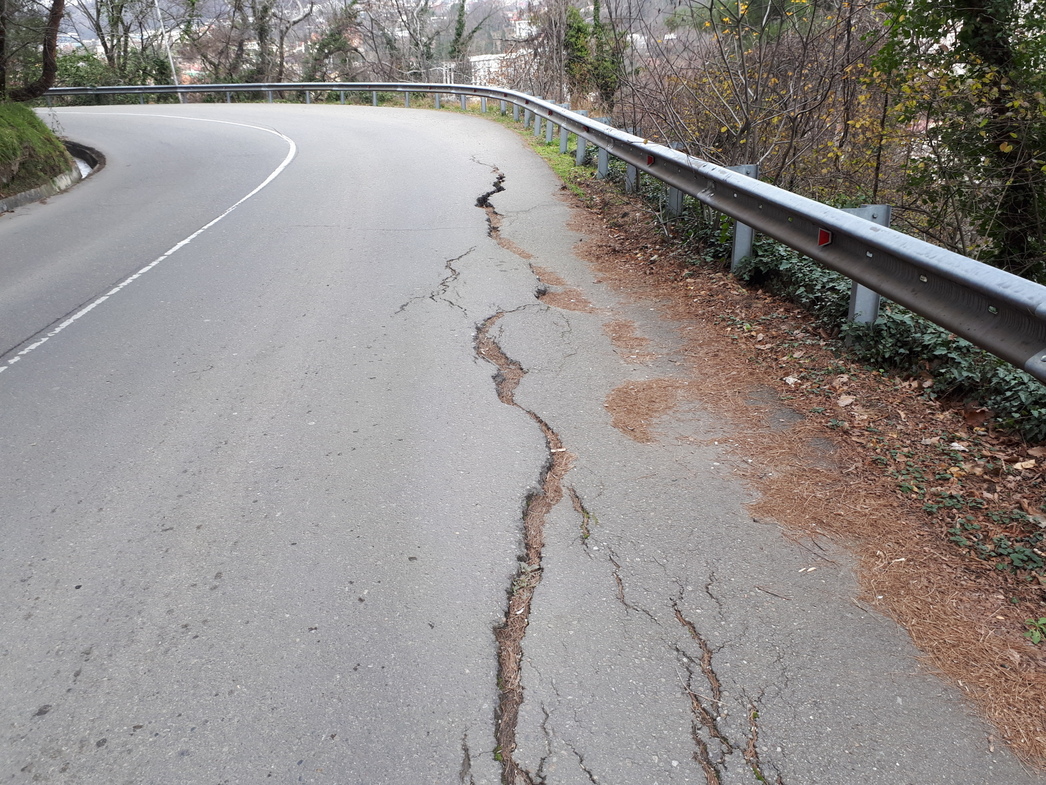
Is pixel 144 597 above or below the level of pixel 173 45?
below

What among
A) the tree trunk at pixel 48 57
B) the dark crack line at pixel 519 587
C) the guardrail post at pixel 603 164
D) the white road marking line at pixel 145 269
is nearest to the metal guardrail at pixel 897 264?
→ the dark crack line at pixel 519 587

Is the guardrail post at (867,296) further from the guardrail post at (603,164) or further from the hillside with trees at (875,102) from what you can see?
the guardrail post at (603,164)

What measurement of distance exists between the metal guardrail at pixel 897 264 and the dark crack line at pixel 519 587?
2.11 meters

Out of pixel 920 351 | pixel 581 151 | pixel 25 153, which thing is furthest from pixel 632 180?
pixel 25 153

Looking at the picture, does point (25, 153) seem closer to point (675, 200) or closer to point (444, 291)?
point (444, 291)

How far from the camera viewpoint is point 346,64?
39.3 meters

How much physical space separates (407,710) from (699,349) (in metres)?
3.80

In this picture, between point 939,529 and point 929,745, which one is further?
point 939,529

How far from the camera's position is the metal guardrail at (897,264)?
3658 mm

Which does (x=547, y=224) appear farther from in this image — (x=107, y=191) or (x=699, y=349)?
(x=107, y=191)

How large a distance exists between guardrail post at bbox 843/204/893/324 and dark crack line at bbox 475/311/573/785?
7.34 ft

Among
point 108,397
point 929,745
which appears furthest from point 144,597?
point 929,745

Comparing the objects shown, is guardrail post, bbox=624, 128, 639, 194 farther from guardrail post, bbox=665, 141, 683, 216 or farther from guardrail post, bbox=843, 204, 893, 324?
guardrail post, bbox=843, 204, 893, 324

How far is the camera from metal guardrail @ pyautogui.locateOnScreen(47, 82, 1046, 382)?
144 inches
